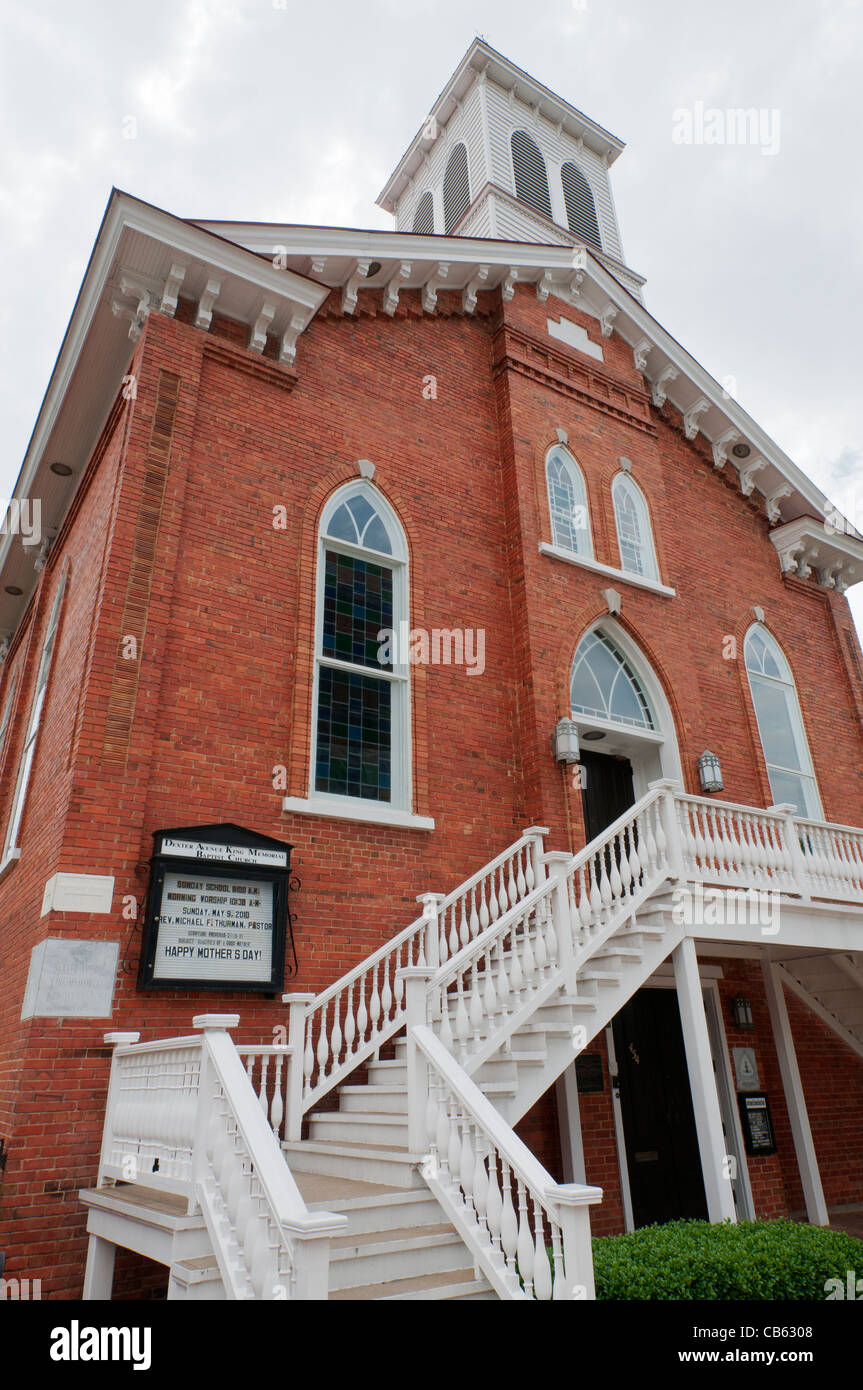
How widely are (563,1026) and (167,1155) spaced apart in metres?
3.05

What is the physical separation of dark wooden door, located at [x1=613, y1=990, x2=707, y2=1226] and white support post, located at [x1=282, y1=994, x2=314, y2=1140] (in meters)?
4.19

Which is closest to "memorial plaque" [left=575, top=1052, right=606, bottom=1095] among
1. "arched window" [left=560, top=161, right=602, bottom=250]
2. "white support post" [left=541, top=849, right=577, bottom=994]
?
"white support post" [left=541, top=849, right=577, bottom=994]

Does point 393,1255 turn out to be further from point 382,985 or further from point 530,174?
point 530,174

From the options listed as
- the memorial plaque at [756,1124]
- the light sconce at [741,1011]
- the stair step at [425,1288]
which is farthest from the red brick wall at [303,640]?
the stair step at [425,1288]

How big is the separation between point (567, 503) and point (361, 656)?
438 centimetres

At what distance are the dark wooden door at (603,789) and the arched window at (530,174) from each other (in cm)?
1169

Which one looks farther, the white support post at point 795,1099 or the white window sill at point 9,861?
the white support post at point 795,1099

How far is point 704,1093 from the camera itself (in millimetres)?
7656

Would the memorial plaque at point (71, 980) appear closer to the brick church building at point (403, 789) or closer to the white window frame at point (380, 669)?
the brick church building at point (403, 789)

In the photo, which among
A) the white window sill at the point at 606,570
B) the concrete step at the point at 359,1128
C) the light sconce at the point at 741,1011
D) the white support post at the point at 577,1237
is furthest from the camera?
the white window sill at the point at 606,570

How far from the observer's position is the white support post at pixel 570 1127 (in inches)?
338

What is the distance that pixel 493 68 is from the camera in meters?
18.5

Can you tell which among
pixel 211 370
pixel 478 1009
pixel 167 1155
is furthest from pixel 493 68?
pixel 167 1155

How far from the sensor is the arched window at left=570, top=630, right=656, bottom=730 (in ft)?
37.3
